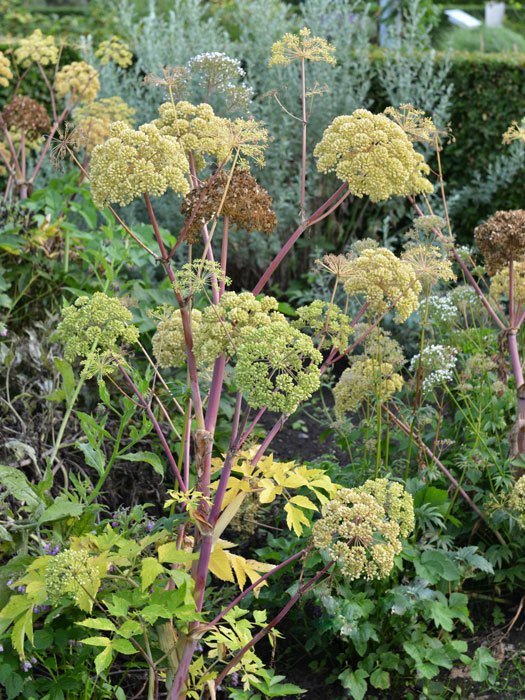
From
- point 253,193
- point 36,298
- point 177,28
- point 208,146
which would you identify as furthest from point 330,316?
point 177,28

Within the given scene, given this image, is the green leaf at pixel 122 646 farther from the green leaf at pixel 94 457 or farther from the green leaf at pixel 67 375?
the green leaf at pixel 67 375

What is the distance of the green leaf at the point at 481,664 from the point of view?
8.85 ft

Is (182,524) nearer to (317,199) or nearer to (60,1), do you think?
(317,199)

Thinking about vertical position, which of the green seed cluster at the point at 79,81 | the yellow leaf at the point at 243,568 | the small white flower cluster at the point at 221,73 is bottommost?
the yellow leaf at the point at 243,568

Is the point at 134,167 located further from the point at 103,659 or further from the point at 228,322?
the point at 103,659

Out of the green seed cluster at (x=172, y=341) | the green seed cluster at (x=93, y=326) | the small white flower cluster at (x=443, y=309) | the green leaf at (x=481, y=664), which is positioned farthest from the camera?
the small white flower cluster at (x=443, y=309)

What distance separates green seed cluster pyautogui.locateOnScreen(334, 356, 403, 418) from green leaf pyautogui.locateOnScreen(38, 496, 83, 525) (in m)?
0.93

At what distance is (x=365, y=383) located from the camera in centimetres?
A: 283

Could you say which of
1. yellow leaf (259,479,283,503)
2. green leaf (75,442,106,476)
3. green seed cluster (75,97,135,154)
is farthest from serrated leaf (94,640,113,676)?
green seed cluster (75,97,135,154)

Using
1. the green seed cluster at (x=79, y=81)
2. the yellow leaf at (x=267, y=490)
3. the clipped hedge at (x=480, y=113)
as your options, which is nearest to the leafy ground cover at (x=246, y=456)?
the yellow leaf at (x=267, y=490)

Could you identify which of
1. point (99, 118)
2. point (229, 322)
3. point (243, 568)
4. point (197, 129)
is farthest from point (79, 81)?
point (243, 568)

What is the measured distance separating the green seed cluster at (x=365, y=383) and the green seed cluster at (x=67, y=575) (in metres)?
1.13

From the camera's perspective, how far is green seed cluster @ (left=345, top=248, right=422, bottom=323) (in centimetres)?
232

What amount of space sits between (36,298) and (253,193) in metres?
2.17
